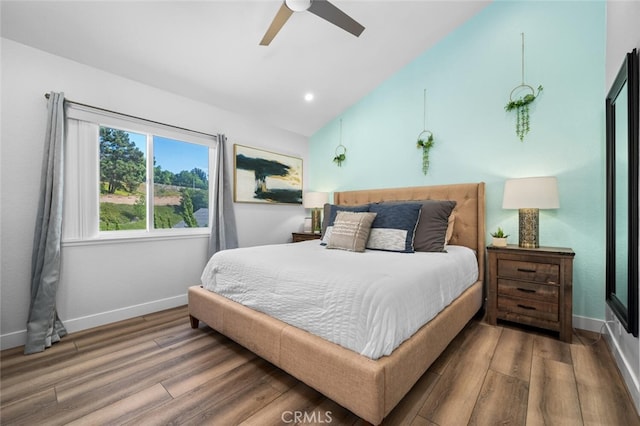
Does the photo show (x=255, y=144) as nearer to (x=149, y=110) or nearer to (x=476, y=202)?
(x=149, y=110)

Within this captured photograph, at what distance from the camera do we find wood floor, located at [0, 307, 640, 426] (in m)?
1.32

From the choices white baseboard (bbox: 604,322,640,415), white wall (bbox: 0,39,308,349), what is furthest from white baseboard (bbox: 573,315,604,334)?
white wall (bbox: 0,39,308,349)

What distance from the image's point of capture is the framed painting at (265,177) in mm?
3518

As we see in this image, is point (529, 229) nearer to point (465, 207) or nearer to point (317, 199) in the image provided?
point (465, 207)

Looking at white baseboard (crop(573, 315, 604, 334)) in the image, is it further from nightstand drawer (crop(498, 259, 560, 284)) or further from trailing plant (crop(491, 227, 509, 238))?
trailing plant (crop(491, 227, 509, 238))

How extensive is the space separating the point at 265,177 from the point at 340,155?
119 centimetres

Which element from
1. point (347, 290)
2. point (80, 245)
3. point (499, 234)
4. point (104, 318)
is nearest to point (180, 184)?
point (80, 245)

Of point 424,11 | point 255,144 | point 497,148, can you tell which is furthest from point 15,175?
point 497,148

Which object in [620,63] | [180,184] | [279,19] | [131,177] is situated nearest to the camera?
[620,63]

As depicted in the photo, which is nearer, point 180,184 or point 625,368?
point 625,368

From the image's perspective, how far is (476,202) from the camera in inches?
108

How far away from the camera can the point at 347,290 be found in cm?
131

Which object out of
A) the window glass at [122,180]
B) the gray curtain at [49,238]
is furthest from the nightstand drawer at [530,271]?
the gray curtain at [49,238]

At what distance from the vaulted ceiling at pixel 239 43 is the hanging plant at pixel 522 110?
111 centimetres
